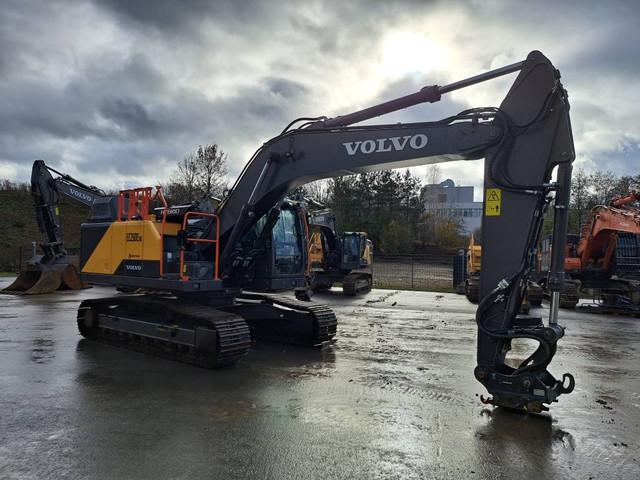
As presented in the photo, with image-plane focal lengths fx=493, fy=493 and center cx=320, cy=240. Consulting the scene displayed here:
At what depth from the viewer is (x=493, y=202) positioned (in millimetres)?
5414

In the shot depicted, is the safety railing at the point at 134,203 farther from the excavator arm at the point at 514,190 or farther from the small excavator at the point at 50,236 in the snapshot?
the small excavator at the point at 50,236

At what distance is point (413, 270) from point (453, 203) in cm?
5911

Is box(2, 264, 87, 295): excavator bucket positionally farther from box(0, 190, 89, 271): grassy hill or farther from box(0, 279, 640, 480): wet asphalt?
box(0, 190, 89, 271): grassy hill

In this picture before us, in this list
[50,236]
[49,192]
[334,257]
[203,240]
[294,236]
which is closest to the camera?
[203,240]

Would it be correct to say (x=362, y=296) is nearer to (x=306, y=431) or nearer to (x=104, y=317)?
(x=104, y=317)

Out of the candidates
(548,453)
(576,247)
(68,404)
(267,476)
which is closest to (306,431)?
(267,476)

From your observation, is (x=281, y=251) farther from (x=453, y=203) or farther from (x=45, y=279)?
(x=453, y=203)

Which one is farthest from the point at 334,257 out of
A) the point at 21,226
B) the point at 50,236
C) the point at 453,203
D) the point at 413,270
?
the point at 453,203

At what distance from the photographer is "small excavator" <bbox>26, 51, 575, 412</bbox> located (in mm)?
5164

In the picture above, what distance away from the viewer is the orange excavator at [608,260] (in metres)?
15.8

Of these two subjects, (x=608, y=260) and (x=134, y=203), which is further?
(x=608, y=260)

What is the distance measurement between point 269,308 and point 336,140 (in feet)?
10.3

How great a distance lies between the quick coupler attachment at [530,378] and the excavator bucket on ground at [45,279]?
15.3 m

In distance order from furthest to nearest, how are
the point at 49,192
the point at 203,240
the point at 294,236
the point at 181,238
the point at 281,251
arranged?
1. the point at 49,192
2. the point at 294,236
3. the point at 281,251
4. the point at 203,240
5. the point at 181,238
